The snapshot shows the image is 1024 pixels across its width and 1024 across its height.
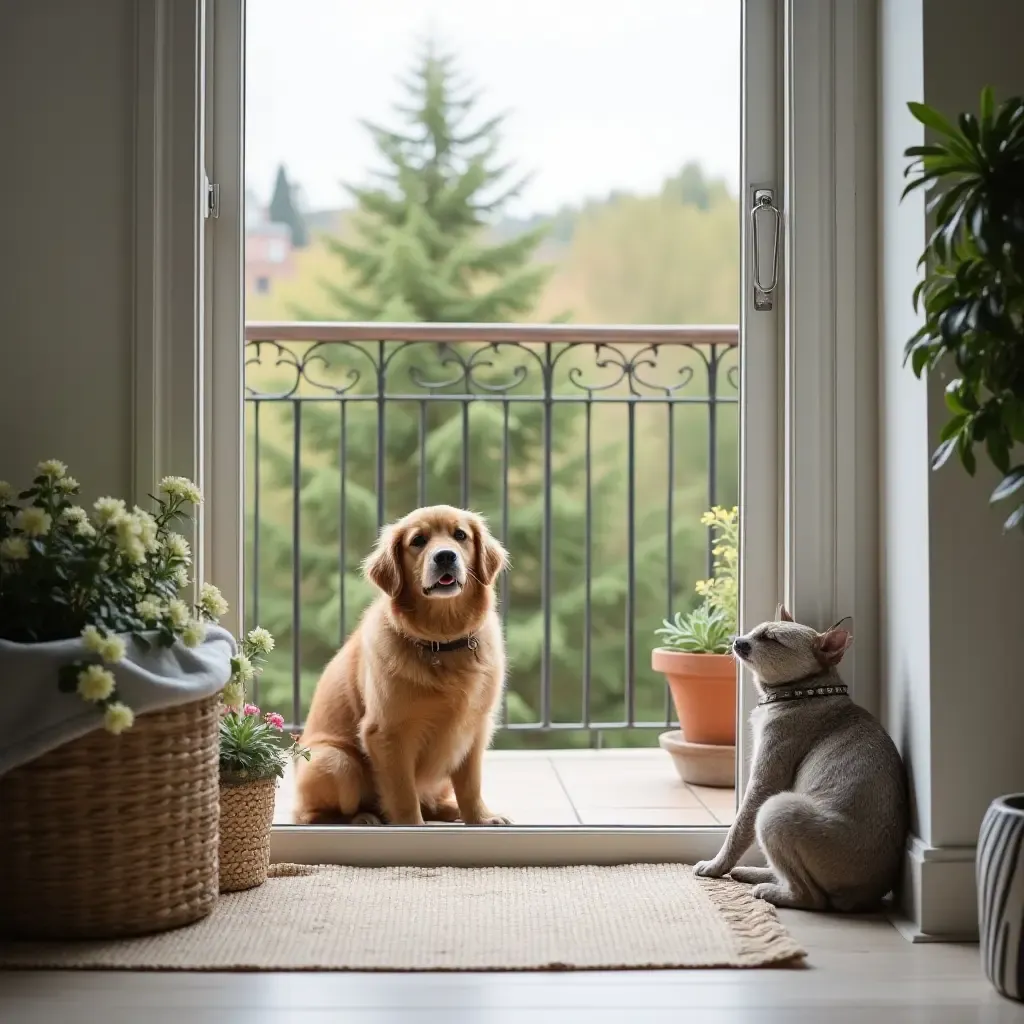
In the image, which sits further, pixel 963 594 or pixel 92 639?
pixel 963 594

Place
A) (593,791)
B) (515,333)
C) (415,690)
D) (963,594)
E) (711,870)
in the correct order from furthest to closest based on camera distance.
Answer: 1. (515,333)
2. (593,791)
3. (415,690)
4. (711,870)
5. (963,594)

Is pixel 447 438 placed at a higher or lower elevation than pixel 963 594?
higher

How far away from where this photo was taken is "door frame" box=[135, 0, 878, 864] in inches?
89.2

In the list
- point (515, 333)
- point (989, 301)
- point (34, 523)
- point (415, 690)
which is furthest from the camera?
point (515, 333)

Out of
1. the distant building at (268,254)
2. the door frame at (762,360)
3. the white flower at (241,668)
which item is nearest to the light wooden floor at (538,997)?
the white flower at (241,668)

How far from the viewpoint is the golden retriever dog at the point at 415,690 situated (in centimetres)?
248

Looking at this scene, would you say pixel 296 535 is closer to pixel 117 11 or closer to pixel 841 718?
pixel 117 11

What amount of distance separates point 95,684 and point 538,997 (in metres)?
0.74

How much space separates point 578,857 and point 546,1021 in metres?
0.81

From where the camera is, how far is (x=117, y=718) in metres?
1.69

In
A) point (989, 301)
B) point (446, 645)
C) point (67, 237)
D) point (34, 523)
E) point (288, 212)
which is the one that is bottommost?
point (446, 645)

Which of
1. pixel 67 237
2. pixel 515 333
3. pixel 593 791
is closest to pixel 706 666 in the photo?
pixel 593 791

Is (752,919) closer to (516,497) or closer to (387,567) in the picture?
(387,567)

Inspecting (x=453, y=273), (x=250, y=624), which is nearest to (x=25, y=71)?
(x=250, y=624)
